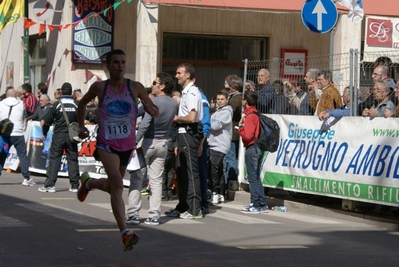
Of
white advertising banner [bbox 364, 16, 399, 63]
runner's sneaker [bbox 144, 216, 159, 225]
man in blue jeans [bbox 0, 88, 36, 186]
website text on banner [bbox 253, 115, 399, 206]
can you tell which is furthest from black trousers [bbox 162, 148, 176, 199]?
white advertising banner [bbox 364, 16, 399, 63]

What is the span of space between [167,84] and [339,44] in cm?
1032

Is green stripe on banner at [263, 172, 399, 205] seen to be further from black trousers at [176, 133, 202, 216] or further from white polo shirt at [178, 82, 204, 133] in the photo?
white polo shirt at [178, 82, 204, 133]

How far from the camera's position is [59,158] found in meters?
16.6

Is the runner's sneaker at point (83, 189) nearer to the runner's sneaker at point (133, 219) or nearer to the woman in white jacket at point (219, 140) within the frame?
the runner's sneaker at point (133, 219)

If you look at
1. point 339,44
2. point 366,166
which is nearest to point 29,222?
point 366,166

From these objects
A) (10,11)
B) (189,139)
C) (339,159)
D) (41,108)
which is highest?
(10,11)

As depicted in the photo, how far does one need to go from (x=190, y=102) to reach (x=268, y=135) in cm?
211

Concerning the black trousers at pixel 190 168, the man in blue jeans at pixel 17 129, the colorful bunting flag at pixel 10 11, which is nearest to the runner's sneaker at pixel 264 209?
the black trousers at pixel 190 168

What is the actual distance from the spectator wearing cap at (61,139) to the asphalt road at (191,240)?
6.82ft

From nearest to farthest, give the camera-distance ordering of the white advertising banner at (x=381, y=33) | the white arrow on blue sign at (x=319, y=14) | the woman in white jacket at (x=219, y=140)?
the white arrow on blue sign at (x=319, y=14), the woman in white jacket at (x=219, y=140), the white advertising banner at (x=381, y=33)

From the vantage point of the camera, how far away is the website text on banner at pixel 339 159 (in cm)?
1255

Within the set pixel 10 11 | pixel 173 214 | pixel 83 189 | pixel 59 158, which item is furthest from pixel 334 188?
pixel 10 11

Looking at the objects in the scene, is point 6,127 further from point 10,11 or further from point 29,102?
point 10,11

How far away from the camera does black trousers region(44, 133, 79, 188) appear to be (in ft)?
54.0
